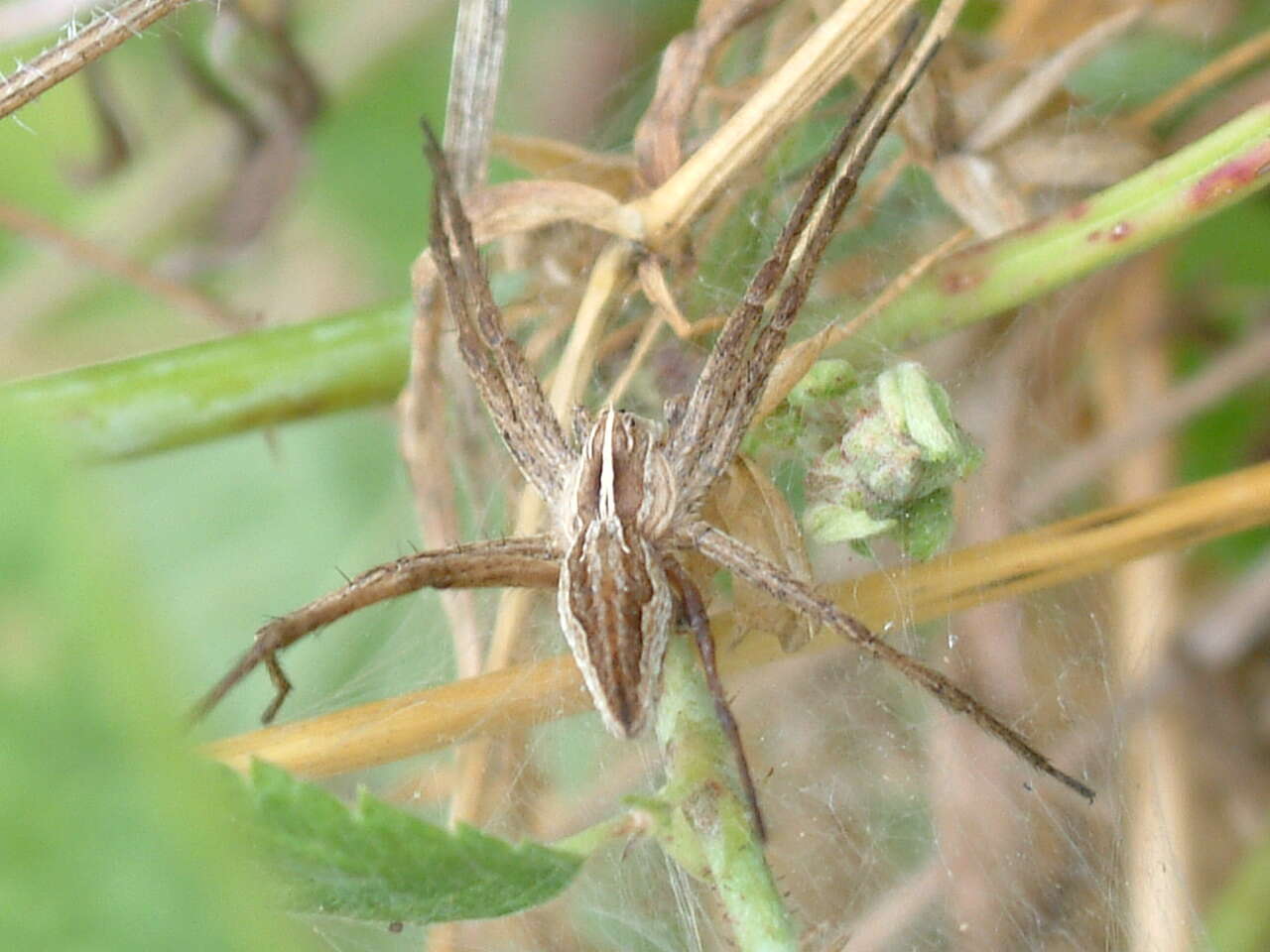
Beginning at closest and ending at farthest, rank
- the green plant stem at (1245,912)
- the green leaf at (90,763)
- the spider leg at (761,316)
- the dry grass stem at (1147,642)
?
the green leaf at (90,763)
the spider leg at (761,316)
the dry grass stem at (1147,642)
the green plant stem at (1245,912)

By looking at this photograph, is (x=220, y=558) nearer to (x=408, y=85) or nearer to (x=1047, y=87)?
(x=408, y=85)

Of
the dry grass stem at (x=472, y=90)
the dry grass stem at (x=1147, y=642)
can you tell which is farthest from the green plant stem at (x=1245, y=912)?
the dry grass stem at (x=472, y=90)

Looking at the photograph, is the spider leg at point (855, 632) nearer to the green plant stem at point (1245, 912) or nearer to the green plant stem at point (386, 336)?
the green plant stem at point (386, 336)

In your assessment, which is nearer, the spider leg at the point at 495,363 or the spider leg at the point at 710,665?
the spider leg at the point at 710,665

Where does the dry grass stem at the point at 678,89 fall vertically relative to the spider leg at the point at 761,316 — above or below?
above

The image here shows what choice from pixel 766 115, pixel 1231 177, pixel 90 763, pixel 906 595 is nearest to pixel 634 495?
pixel 906 595

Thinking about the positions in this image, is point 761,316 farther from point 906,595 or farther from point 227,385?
point 227,385

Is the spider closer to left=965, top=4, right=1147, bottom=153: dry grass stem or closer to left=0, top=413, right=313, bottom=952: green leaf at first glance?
left=965, top=4, right=1147, bottom=153: dry grass stem

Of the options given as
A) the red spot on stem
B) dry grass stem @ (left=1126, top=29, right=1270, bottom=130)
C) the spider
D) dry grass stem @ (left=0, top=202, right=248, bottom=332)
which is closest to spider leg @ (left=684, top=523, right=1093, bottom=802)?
the spider
